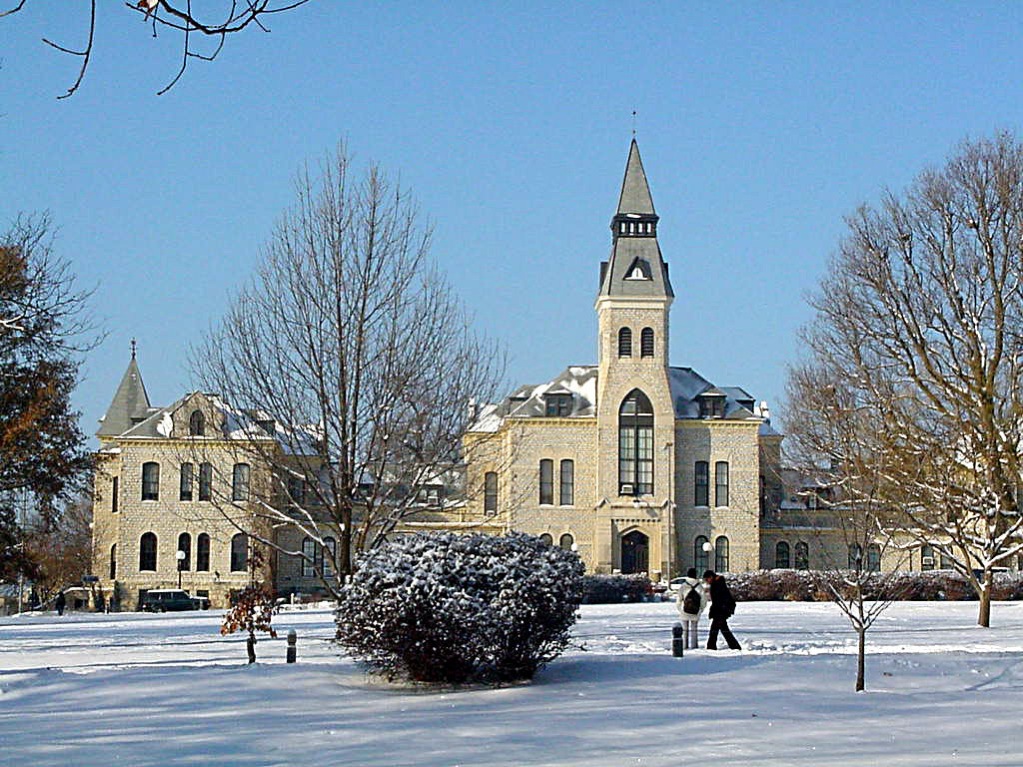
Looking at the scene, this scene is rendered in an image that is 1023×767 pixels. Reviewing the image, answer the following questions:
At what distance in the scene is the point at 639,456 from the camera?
6681 cm

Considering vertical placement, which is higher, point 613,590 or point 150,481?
point 150,481

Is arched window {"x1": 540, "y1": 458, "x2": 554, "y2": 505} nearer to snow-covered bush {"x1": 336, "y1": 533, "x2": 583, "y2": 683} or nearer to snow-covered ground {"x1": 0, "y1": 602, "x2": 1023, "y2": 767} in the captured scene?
snow-covered ground {"x1": 0, "y1": 602, "x2": 1023, "y2": 767}

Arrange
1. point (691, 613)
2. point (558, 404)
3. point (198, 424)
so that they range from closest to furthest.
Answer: point (691, 613), point (198, 424), point (558, 404)

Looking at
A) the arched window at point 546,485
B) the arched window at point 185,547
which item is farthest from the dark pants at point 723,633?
the arched window at point 185,547

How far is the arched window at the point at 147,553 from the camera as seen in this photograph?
6456 centimetres

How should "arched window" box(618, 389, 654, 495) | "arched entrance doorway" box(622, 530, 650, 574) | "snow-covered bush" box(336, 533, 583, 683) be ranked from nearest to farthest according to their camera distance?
"snow-covered bush" box(336, 533, 583, 683)
"arched entrance doorway" box(622, 530, 650, 574)
"arched window" box(618, 389, 654, 495)

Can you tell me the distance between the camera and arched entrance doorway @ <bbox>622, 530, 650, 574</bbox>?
66.4 metres

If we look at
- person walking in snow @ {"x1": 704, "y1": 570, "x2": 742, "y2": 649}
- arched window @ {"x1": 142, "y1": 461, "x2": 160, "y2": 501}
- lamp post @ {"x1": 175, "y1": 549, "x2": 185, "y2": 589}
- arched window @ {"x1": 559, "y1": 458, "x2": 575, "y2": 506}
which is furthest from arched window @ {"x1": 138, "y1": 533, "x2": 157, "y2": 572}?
person walking in snow @ {"x1": 704, "y1": 570, "x2": 742, "y2": 649}

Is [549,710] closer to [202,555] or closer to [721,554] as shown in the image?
[202,555]

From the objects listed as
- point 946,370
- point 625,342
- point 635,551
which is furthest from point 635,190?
point 946,370

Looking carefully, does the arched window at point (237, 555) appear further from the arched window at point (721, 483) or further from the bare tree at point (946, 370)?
the bare tree at point (946, 370)

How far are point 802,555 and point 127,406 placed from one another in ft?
118

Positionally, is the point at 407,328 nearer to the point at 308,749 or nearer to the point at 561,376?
the point at 308,749

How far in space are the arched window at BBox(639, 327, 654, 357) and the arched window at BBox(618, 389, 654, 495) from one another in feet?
6.38
